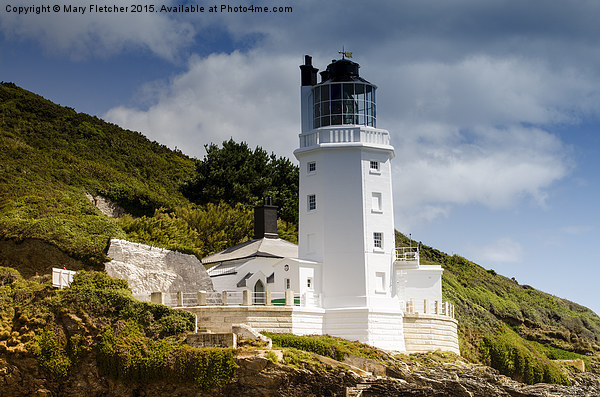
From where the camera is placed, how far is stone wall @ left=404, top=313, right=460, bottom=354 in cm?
3416

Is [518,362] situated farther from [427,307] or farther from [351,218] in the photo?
[351,218]

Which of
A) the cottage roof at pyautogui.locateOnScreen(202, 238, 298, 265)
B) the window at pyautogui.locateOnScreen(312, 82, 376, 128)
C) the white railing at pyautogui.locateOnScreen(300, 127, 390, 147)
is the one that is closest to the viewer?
the white railing at pyautogui.locateOnScreen(300, 127, 390, 147)

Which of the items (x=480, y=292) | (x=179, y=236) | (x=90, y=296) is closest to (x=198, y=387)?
(x=90, y=296)

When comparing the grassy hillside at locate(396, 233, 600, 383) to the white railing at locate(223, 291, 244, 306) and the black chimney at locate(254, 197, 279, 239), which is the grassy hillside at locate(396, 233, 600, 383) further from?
the white railing at locate(223, 291, 244, 306)

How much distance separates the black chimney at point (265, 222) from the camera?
130ft

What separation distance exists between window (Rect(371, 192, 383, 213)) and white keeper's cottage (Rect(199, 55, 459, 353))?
0.13ft

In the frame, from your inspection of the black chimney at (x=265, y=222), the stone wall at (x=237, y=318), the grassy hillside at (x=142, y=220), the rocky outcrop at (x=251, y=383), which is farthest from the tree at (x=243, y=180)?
the rocky outcrop at (x=251, y=383)

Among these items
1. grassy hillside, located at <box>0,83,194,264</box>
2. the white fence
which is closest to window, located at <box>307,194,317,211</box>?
→ grassy hillside, located at <box>0,83,194,264</box>

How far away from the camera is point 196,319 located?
29.0 meters

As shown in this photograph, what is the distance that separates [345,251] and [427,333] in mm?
4870

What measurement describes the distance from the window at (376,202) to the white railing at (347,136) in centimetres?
215

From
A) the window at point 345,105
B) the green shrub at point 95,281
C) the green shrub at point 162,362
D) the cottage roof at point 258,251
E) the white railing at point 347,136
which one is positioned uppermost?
the window at point 345,105

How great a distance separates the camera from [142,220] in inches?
1455

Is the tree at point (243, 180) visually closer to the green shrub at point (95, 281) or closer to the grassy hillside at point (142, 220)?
the grassy hillside at point (142, 220)
